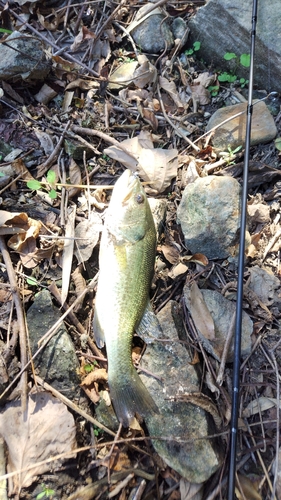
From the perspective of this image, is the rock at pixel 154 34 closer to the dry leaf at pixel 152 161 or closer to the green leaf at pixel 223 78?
the green leaf at pixel 223 78

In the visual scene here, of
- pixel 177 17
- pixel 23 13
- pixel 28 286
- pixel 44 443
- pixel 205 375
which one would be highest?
pixel 177 17

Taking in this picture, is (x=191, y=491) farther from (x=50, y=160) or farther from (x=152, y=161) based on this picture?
(x=50, y=160)

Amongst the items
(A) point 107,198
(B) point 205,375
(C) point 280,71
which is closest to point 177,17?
(C) point 280,71

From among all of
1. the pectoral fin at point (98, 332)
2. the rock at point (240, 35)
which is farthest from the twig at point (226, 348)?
the rock at point (240, 35)

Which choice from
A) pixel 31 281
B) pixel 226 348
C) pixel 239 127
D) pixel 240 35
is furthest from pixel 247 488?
pixel 240 35

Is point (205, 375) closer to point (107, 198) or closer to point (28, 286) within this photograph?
point (28, 286)

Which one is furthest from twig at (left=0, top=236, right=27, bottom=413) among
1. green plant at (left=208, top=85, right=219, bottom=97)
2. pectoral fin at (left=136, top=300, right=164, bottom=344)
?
green plant at (left=208, top=85, right=219, bottom=97)

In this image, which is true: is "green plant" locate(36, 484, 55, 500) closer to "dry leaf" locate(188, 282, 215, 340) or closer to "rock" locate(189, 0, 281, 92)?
"dry leaf" locate(188, 282, 215, 340)
